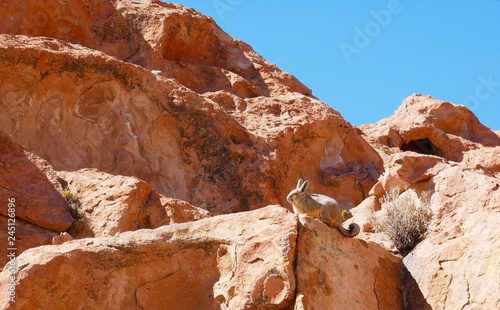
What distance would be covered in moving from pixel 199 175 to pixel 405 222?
7398mm

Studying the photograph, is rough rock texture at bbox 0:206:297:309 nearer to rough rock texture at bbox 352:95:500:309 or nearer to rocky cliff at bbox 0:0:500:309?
rocky cliff at bbox 0:0:500:309

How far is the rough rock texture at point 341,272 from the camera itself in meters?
9.23

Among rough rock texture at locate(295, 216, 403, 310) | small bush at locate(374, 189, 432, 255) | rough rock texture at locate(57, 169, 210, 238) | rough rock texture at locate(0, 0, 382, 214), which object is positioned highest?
rough rock texture at locate(0, 0, 382, 214)

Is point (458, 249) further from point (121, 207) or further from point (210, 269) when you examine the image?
point (121, 207)

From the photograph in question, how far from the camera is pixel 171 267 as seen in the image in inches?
393

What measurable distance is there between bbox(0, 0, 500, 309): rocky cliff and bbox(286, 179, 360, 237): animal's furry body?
0.69 feet

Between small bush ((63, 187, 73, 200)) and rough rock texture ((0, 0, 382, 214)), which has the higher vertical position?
rough rock texture ((0, 0, 382, 214))

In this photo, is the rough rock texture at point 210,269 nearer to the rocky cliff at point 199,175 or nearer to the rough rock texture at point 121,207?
the rocky cliff at point 199,175

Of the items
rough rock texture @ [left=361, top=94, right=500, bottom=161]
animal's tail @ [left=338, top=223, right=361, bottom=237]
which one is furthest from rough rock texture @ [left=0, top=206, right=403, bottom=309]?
rough rock texture @ [left=361, top=94, right=500, bottom=161]

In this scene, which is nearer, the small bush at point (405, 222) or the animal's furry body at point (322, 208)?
the animal's furry body at point (322, 208)

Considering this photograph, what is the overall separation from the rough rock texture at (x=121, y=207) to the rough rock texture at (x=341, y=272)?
437 cm

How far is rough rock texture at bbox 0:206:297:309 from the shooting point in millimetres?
9266

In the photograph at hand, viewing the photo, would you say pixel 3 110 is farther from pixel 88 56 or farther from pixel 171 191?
pixel 171 191

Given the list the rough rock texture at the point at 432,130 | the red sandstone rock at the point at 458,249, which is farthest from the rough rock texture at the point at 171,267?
the rough rock texture at the point at 432,130
